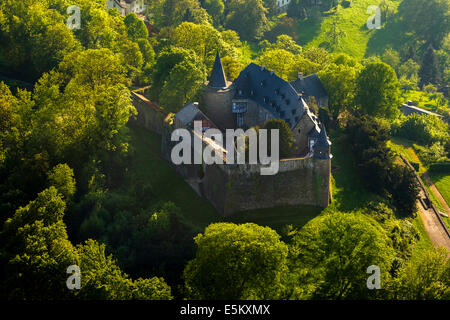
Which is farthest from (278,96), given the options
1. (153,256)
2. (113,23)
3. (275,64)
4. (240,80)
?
(113,23)

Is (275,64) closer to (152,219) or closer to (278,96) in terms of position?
(278,96)

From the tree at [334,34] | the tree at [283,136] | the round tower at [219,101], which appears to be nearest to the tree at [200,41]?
the round tower at [219,101]

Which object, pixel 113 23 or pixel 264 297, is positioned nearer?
pixel 264 297

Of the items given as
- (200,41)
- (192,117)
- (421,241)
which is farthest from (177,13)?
(421,241)

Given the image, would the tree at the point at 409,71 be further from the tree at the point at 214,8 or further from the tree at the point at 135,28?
the tree at the point at 135,28

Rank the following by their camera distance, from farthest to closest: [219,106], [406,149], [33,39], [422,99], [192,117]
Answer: [422,99] < [406,149] < [33,39] < [219,106] < [192,117]

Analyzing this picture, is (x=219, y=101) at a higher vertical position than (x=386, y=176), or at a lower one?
higher

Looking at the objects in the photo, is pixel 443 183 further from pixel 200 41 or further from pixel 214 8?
pixel 214 8

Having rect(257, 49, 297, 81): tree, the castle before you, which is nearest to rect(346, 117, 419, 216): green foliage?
the castle
